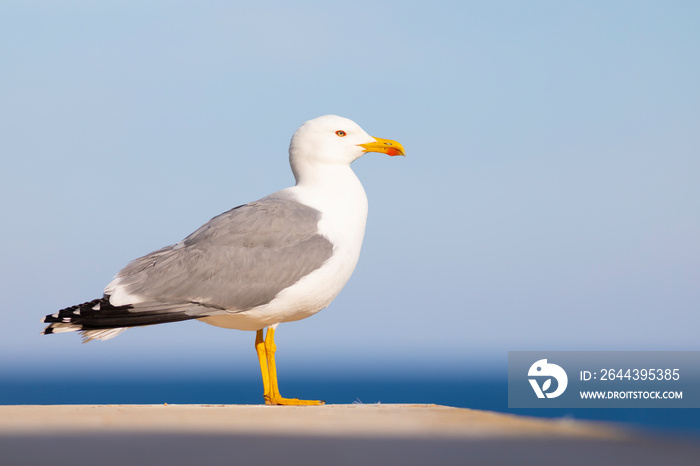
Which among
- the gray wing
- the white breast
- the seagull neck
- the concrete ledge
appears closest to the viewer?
the concrete ledge

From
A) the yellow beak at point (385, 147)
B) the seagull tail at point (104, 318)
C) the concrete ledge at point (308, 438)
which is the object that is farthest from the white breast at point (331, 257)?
the concrete ledge at point (308, 438)

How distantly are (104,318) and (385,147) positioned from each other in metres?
3.55

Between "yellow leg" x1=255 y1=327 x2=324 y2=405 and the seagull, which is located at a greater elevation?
the seagull

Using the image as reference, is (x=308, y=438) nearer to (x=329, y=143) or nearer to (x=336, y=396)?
(x=329, y=143)

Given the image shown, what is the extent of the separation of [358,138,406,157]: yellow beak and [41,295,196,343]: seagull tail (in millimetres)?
2794

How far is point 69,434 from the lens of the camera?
6445 millimetres

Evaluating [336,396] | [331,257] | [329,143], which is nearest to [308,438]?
[331,257]

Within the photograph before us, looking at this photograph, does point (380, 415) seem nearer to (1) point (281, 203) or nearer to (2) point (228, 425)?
(2) point (228, 425)

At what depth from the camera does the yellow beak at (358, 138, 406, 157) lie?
32.2 feet

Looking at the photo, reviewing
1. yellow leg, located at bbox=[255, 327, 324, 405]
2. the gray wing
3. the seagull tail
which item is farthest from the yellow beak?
the seagull tail

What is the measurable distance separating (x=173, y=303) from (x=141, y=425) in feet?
6.49

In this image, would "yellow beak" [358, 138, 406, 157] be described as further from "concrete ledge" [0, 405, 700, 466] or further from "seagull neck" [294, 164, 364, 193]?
"concrete ledge" [0, 405, 700, 466]

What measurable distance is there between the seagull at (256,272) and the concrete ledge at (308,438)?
3.59ft

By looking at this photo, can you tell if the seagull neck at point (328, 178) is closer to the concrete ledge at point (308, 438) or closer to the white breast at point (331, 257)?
the white breast at point (331, 257)
